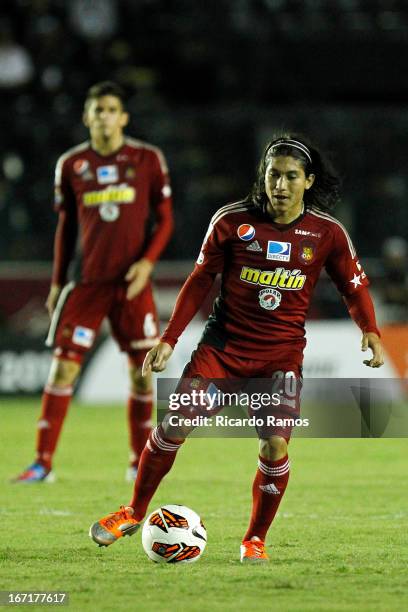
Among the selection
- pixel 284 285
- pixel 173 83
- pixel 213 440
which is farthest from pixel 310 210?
pixel 173 83

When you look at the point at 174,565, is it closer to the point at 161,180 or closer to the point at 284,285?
the point at 284,285

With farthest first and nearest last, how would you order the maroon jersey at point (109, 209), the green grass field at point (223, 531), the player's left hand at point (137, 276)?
the maroon jersey at point (109, 209) → the player's left hand at point (137, 276) → the green grass field at point (223, 531)

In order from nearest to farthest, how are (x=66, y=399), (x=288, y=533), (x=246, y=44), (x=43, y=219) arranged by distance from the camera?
(x=288, y=533) < (x=66, y=399) < (x=43, y=219) < (x=246, y=44)

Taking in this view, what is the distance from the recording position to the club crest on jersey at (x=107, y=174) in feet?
28.3

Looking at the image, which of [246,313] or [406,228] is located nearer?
[246,313]

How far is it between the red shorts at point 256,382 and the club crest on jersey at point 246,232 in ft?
1.76

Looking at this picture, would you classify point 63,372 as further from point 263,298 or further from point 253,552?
point 253,552

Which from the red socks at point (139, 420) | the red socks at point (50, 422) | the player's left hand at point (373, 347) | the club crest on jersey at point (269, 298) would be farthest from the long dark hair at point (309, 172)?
the red socks at point (50, 422)

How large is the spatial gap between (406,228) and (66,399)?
837cm

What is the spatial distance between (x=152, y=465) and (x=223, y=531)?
901 mm

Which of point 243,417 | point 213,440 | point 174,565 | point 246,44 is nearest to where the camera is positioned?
point 174,565

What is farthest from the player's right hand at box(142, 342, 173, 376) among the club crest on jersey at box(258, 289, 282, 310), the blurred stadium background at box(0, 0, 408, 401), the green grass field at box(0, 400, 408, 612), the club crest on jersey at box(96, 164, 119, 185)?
the blurred stadium background at box(0, 0, 408, 401)

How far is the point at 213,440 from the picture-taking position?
38.1ft

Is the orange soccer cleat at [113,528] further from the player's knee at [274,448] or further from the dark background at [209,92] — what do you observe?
the dark background at [209,92]
